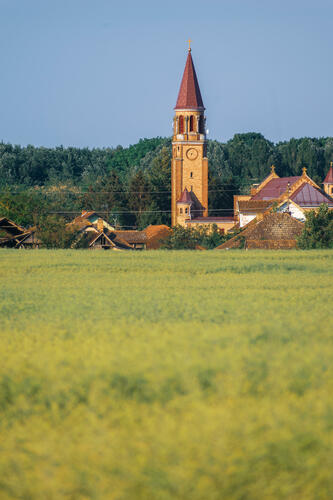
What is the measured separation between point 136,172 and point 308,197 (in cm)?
5184

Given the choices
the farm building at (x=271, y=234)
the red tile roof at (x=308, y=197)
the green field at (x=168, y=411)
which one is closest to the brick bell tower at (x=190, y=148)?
the red tile roof at (x=308, y=197)

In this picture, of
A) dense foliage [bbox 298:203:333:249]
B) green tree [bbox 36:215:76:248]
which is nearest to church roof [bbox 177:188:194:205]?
green tree [bbox 36:215:76:248]

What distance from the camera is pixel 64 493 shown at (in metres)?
4.11

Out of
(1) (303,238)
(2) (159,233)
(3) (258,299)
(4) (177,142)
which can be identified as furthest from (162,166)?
(3) (258,299)

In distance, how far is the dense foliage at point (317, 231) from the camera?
37.5 meters

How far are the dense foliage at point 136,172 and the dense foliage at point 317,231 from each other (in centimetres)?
7007

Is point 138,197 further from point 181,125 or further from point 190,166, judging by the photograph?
point 181,125

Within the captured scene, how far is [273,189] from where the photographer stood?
345ft

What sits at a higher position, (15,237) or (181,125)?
(181,125)

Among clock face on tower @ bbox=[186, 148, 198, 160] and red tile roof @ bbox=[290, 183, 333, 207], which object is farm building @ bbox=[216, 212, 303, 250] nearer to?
red tile roof @ bbox=[290, 183, 333, 207]

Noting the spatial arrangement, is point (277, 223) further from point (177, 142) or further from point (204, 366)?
point (177, 142)

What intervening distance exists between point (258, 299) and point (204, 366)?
4834mm

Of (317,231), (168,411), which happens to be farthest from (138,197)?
(168,411)

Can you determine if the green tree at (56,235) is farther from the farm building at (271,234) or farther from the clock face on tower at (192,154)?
the clock face on tower at (192,154)
